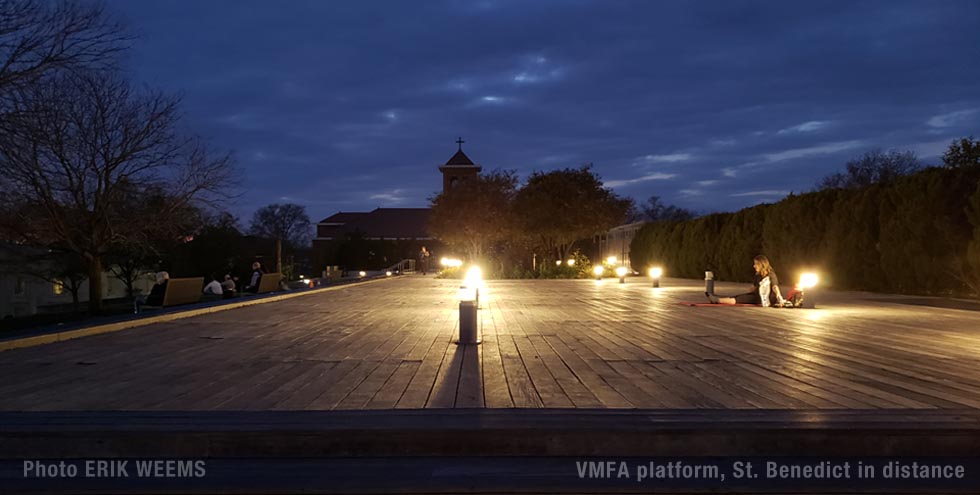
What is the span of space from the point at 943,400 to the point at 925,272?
14.0 m

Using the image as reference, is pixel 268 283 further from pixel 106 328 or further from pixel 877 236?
pixel 877 236

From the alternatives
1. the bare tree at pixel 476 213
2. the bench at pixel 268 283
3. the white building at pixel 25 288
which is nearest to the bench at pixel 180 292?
the bench at pixel 268 283

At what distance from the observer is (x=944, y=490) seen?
3.29 meters

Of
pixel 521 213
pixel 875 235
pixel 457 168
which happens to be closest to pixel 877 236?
pixel 875 235

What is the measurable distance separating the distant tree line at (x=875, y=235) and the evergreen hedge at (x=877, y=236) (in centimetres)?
2

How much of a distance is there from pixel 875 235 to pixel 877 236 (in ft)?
0.20

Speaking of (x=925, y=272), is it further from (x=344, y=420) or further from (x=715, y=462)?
(x=344, y=420)

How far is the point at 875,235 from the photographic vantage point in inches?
718

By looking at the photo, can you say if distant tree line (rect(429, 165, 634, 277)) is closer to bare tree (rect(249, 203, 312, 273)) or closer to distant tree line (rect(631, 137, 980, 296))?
distant tree line (rect(631, 137, 980, 296))

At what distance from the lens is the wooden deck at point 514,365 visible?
450cm

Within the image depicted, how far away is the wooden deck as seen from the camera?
14.8 ft

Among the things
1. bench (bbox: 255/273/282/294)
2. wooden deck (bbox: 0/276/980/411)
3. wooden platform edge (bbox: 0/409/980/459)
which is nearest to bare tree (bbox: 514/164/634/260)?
bench (bbox: 255/273/282/294)

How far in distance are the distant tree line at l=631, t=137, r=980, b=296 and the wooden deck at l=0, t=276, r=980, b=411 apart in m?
5.75

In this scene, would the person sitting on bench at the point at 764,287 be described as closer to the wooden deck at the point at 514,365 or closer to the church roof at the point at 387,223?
the wooden deck at the point at 514,365
